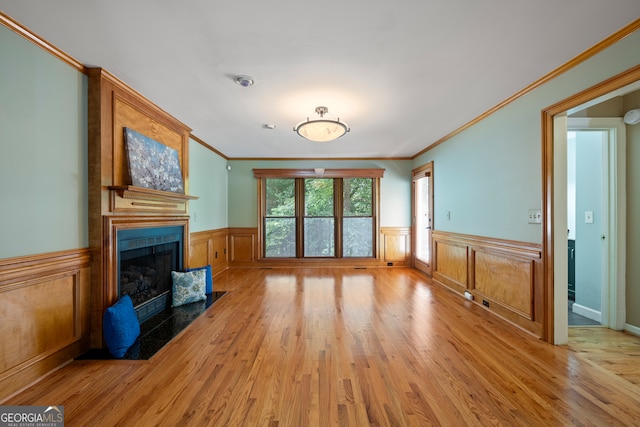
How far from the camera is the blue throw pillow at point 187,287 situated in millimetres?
3564

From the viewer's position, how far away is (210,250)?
5250 mm

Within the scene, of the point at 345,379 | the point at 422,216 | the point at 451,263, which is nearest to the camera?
the point at 345,379

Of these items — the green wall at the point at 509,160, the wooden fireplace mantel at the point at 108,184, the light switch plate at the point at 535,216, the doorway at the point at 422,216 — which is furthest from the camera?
the doorway at the point at 422,216

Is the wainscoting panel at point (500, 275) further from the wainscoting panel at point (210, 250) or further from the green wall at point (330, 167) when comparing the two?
the wainscoting panel at point (210, 250)

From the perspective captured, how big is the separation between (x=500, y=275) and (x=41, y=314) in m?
4.31

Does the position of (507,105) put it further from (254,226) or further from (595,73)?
(254,226)

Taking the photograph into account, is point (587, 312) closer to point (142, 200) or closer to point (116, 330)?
point (116, 330)

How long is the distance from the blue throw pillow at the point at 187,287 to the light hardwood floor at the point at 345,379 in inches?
24.8

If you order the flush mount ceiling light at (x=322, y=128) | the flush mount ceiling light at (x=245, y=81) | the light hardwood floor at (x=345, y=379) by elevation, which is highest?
the flush mount ceiling light at (x=245, y=81)

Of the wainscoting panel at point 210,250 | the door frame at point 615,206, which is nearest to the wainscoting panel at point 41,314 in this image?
the wainscoting panel at point 210,250

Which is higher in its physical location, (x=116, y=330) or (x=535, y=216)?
(x=535, y=216)

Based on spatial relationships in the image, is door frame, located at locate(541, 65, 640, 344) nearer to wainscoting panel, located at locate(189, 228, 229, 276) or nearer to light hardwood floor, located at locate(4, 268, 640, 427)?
light hardwood floor, located at locate(4, 268, 640, 427)

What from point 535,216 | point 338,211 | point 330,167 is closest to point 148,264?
point 338,211

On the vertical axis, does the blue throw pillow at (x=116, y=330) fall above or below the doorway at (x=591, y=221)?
below
